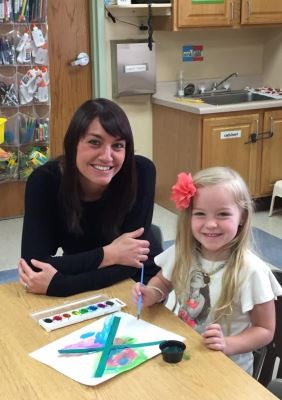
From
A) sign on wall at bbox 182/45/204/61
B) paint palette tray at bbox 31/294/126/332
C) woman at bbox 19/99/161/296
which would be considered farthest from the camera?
sign on wall at bbox 182/45/204/61

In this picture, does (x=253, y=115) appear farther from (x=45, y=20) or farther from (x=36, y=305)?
(x=36, y=305)

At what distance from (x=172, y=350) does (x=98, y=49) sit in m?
3.15

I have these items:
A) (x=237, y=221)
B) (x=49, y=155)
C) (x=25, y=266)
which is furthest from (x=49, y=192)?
(x=49, y=155)

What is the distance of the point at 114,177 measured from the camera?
1738 millimetres

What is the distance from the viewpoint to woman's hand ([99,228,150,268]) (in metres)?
1.56

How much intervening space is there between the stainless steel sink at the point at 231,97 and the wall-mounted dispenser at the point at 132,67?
0.43m

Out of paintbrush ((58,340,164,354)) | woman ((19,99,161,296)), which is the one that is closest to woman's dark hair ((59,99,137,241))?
woman ((19,99,161,296))

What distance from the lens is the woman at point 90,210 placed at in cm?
151

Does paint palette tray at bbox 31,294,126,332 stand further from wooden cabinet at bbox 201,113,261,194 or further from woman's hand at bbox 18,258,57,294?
wooden cabinet at bbox 201,113,261,194

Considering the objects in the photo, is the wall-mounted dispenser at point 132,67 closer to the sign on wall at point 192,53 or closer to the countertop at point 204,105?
the countertop at point 204,105

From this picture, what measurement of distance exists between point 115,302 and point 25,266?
0.29 m

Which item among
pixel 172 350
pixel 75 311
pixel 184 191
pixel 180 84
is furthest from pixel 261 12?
pixel 172 350

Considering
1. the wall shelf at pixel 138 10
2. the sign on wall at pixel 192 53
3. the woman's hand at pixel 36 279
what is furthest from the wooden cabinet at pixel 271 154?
the woman's hand at pixel 36 279

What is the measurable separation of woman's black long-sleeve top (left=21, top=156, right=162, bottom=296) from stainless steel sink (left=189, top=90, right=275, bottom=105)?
254 cm
